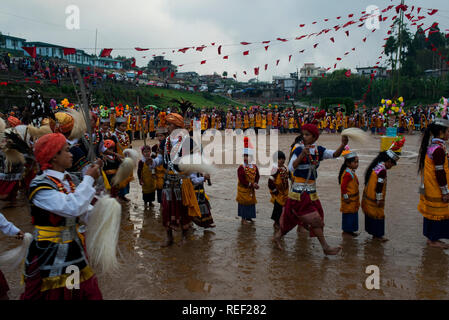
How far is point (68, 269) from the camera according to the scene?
3.04 m

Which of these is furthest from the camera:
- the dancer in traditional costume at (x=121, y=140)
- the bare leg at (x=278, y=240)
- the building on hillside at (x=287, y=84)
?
the building on hillside at (x=287, y=84)

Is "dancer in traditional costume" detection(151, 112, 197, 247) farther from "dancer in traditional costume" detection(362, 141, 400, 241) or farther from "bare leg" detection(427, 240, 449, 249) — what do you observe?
"bare leg" detection(427, 240, 449, 249)

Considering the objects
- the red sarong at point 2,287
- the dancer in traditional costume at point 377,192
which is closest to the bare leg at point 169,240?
the red sarong at point 2,287

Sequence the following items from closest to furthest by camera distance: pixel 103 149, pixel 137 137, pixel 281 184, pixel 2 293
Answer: pixel 2 293 < pixel 281 184 < pixel 103 149 < pixel 137 137

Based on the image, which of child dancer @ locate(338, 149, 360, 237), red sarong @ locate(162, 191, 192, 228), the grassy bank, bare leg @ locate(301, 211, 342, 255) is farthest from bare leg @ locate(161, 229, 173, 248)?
the grassy bank

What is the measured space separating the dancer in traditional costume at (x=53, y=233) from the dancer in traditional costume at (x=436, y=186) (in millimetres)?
4805

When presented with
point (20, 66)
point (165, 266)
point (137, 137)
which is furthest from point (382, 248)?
point (20, 66)

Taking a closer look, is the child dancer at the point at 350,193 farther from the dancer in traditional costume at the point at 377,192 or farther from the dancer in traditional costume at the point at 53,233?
the dancer in traditional costume at the point at 53,233

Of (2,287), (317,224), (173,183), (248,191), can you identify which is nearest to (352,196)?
(317,224)

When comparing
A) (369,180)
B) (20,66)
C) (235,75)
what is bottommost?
(369,180)

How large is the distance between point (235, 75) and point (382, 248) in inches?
513

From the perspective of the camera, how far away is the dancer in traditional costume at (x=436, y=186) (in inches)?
215

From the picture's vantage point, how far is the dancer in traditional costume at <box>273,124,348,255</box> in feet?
16.5
